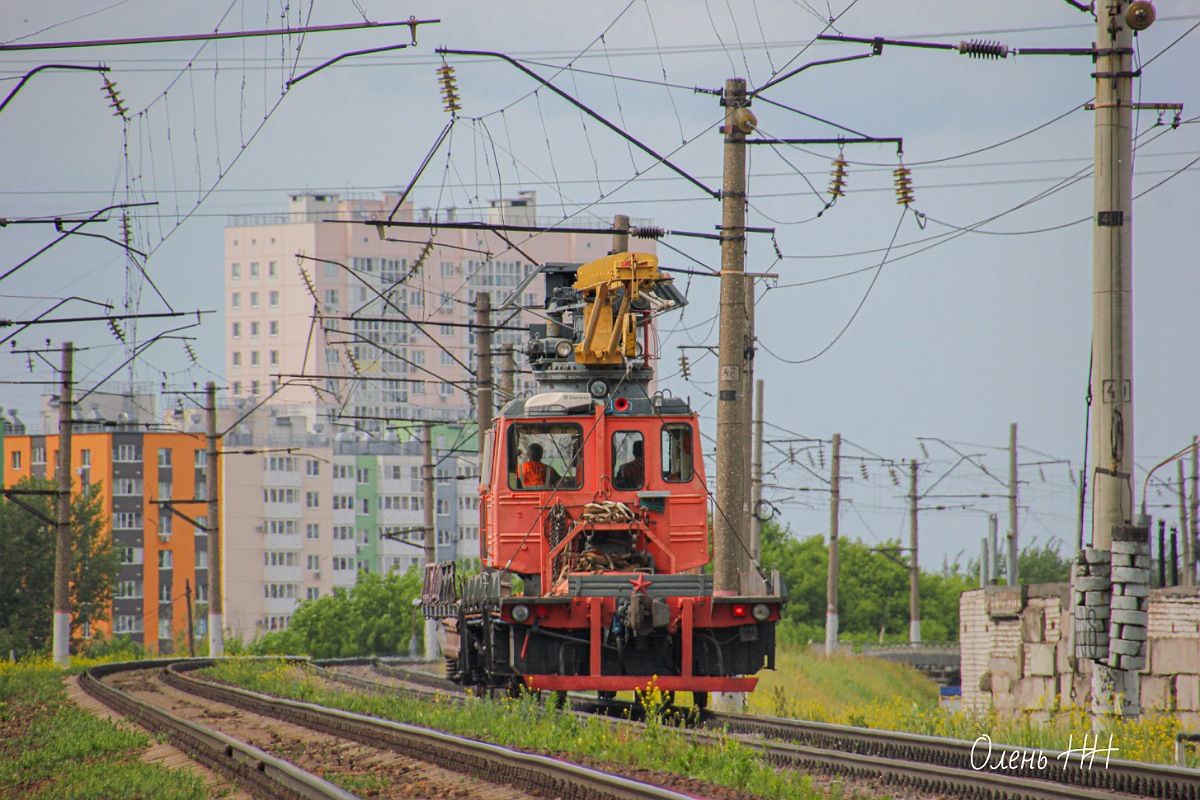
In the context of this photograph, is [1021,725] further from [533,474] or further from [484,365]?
[484,365]

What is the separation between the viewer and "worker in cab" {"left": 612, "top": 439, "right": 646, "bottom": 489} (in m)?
18.5

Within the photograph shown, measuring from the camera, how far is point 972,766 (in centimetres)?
1155

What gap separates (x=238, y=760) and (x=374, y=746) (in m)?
1.54

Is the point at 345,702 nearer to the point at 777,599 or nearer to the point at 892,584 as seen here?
the point at 777,599

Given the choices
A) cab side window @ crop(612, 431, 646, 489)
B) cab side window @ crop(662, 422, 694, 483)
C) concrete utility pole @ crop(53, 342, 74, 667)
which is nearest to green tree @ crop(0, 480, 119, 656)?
concrete utility pole @ crop(53, 342, 74, 667)

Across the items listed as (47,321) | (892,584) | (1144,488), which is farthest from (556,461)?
(892,584)

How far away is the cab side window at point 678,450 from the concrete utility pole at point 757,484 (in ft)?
36.5

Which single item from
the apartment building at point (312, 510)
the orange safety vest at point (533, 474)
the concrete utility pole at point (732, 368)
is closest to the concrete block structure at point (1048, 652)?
the concrete utility pole at point (732, 368)

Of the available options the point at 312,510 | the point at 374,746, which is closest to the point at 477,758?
the point at 374,746

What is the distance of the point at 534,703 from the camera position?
1588 centimetres

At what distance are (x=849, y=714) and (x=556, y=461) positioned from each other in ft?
17.1

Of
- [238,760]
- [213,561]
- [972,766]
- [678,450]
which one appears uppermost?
[678,450]

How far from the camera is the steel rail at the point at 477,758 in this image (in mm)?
10085

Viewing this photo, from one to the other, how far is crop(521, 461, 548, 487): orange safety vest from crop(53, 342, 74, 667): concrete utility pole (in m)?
22.0
